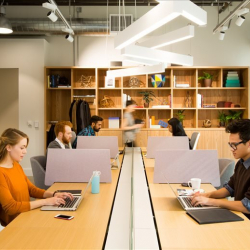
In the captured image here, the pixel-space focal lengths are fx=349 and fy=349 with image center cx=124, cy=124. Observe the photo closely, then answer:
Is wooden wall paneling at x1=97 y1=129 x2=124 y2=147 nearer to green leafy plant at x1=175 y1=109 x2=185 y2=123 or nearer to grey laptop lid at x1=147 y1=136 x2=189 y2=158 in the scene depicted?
green leafy plant at x1=175 y1=109 x2=185 y2=123

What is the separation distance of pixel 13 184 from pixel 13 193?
0.06 metres

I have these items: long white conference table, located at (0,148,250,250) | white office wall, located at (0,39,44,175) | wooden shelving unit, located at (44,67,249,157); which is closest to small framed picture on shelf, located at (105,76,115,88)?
wooden shelving unit, located at (44,67,249,157)

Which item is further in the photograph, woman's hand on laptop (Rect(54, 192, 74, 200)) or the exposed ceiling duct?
the exposed ceiling duct

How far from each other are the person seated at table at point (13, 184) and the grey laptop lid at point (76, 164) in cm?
63

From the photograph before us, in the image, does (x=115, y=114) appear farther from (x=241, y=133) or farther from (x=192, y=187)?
(x=241, y=133)

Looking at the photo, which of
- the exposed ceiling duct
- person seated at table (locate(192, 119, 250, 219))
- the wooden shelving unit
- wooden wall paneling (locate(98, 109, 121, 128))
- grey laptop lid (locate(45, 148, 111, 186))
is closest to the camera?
person seated at table (locate(192, 119, 250, 219))

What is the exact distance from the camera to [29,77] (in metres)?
7.38

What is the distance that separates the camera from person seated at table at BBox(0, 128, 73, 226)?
2260 millimetres

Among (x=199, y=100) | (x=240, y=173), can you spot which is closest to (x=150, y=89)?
(x=199, y=100)

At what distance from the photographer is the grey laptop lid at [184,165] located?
312 centimetres

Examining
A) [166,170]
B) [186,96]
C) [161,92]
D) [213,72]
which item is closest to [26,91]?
[161,92]

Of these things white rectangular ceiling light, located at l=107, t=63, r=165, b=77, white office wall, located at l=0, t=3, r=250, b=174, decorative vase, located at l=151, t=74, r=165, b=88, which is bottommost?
white rectangular ceiling light, located at l=107, t=63, r=165, b=77

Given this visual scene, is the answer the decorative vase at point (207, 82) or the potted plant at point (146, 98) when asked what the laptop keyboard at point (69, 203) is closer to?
the potted plant at point (146, 98)

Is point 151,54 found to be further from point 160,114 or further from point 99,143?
point 160,114
